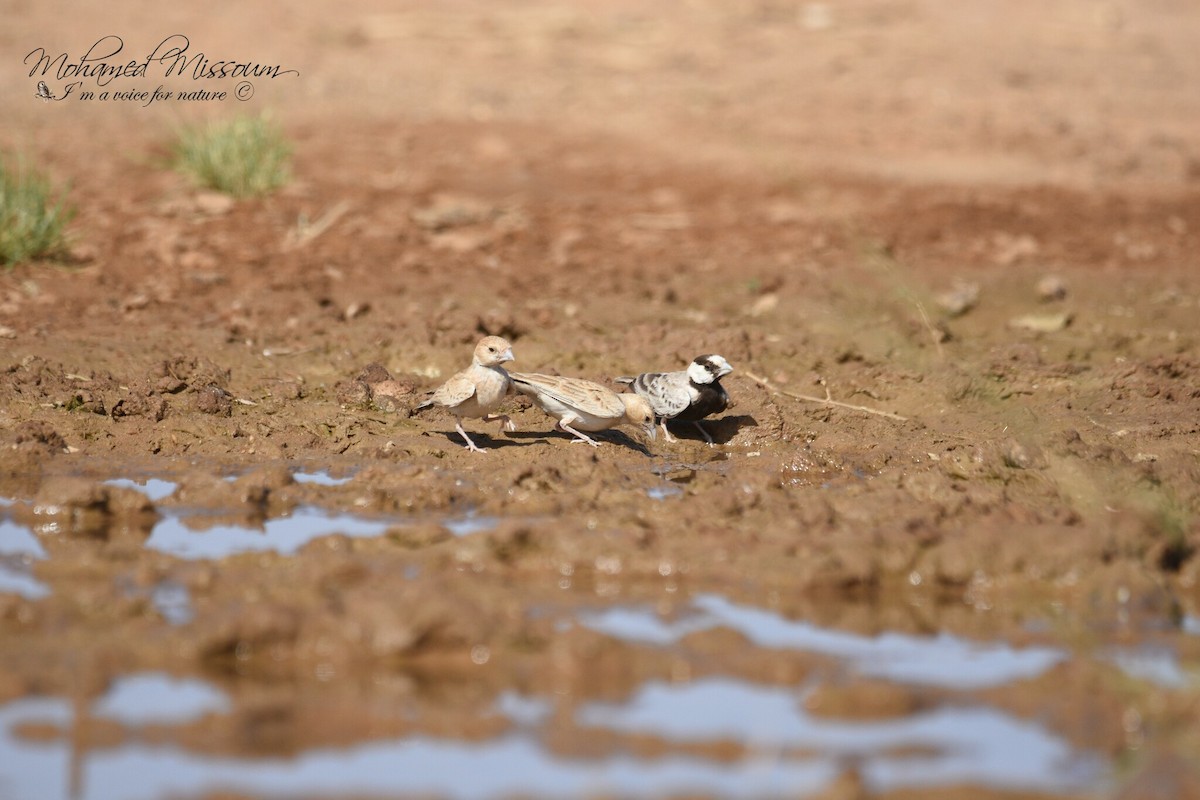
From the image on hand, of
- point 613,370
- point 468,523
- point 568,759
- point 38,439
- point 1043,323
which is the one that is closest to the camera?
point 568,759

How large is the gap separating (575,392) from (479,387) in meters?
0.59

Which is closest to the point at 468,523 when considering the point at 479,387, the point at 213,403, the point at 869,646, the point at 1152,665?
the point at 479,387

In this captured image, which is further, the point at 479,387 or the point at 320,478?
the point at 479,387

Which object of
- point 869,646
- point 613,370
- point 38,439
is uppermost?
point 613,370

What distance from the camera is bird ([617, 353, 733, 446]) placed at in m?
8.01

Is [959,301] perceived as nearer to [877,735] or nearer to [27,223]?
[877,735]

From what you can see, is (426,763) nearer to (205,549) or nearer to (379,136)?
→ (205,549)

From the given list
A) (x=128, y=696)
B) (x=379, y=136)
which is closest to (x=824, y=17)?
(x=379, y=136)

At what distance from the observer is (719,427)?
8.38 meters

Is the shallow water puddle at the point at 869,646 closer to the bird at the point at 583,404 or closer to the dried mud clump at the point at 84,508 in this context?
the dried mud clump at the point at 84,508

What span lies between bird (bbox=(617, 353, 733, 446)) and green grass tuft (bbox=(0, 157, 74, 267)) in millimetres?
5115

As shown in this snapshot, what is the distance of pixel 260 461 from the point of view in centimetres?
726

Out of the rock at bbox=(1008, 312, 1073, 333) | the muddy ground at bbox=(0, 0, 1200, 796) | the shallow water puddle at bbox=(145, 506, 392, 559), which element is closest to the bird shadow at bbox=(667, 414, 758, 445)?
the muddy ground at bbox=(0, 0, 1200, 796)

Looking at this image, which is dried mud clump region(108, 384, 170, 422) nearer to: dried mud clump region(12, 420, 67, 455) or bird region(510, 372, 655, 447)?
dried mud clump region(12, 420, 67, 455)
